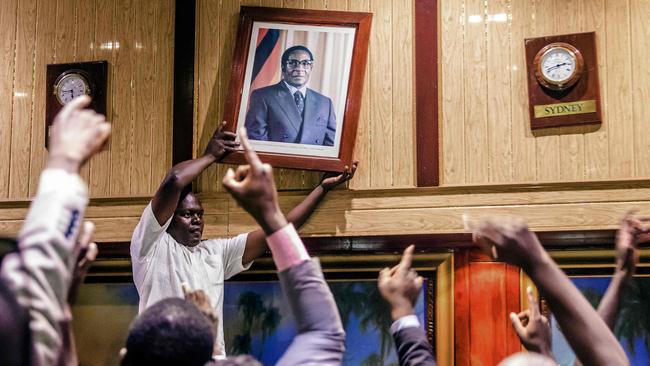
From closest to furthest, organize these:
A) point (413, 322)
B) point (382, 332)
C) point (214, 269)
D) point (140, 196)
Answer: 1. point (413, 322)
2. point (214, 269)
3. point (382, 332)
4. point (140, 196)

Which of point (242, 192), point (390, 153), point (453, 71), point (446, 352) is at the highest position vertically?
point (453, 71)

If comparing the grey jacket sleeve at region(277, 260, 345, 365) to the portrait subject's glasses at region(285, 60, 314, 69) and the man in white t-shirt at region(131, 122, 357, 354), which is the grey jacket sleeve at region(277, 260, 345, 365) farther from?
the portrait subject's glasses at region(285, 60, 314, 69)

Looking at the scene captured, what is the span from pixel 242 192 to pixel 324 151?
10.8 ft

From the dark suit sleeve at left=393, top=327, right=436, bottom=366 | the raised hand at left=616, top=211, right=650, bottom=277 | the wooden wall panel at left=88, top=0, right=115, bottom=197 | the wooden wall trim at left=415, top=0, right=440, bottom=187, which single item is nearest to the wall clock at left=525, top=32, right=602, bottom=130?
the wooden wall trim at left=415, top=0, right=440, bottom=187

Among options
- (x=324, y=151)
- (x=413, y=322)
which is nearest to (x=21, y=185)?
(x=324, y=151)

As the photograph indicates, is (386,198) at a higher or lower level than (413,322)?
higher

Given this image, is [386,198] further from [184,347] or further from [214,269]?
[184,347]

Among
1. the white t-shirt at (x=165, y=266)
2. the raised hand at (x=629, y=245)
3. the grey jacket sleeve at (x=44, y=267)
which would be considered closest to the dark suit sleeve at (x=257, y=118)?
the white t-shirt at (x=165, y=266)

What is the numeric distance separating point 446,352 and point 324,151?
4.40ft

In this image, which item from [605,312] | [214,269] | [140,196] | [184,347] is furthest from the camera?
[140,196]

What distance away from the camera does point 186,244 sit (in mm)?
4777

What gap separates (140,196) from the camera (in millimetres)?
5500

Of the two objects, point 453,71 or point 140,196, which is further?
point 140,196

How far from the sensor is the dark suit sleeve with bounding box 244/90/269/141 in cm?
526
